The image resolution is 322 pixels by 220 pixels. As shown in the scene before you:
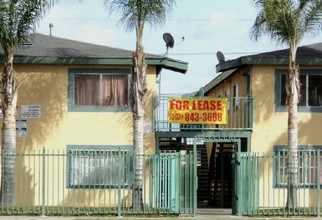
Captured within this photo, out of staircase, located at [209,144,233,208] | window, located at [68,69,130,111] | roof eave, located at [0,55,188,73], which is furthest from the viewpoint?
staircase, located at [209,144,233,208]

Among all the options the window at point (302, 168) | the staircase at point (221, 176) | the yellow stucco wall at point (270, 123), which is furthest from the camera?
the staircase at point (221, 176)

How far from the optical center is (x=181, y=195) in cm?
2039

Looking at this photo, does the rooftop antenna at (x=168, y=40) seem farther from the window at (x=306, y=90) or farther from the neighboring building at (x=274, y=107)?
the window at (x=306, y=90)

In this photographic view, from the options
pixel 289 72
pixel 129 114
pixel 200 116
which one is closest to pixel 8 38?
pixel 129 114

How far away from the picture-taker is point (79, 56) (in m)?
23.2

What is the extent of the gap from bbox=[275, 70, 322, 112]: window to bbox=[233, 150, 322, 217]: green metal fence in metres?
1.84

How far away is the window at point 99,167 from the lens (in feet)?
67.6

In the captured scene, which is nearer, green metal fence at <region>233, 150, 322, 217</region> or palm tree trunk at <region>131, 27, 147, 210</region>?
green metal fence at <region>233, 150, 322, 217</region>

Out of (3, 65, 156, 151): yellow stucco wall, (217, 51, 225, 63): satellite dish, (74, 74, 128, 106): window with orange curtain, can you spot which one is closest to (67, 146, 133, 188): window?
(3, 65, 156, 151): yellow stucco wall

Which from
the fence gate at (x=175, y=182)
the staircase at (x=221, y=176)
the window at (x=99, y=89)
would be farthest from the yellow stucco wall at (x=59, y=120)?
the staircase at (x=221, y=176)

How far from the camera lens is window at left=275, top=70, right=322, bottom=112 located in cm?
2388

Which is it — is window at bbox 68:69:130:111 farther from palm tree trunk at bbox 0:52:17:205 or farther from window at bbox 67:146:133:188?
palm tree trunk at bbox 0:52:17:205

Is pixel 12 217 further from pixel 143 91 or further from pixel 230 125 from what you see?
pixel 230 125

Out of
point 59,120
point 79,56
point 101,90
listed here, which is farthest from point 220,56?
point 59,120
